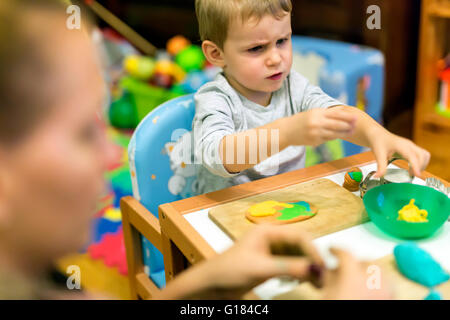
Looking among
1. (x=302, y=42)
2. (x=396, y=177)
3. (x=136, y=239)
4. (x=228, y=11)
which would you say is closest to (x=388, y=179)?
(x=396, y=177)

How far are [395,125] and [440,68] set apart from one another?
12.2 inches

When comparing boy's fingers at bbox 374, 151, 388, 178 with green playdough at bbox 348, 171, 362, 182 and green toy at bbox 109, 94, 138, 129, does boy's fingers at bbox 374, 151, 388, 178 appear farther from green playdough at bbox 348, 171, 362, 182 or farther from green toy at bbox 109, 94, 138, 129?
green toy at bbox 109, 94, 138, 129

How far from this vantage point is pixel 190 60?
2.07 m

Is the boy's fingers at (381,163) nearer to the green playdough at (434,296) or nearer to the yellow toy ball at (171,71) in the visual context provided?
the green playdough at (434,296)

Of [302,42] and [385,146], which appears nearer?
[385,146]

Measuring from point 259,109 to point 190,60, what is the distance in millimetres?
1183

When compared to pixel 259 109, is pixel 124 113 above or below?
below

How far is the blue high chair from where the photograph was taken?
96 cm

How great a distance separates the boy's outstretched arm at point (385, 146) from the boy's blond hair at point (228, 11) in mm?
219

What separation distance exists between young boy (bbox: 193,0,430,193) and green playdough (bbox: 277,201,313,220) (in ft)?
0.27

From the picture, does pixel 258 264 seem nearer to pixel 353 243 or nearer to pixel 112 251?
pixel 353 243

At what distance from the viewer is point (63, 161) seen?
13.9 inches

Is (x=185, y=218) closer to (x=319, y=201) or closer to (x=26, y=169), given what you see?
(x=319, y=201)

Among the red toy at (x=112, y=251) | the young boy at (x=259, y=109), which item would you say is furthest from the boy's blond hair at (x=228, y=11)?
the red toy at (x=112, y=251)
